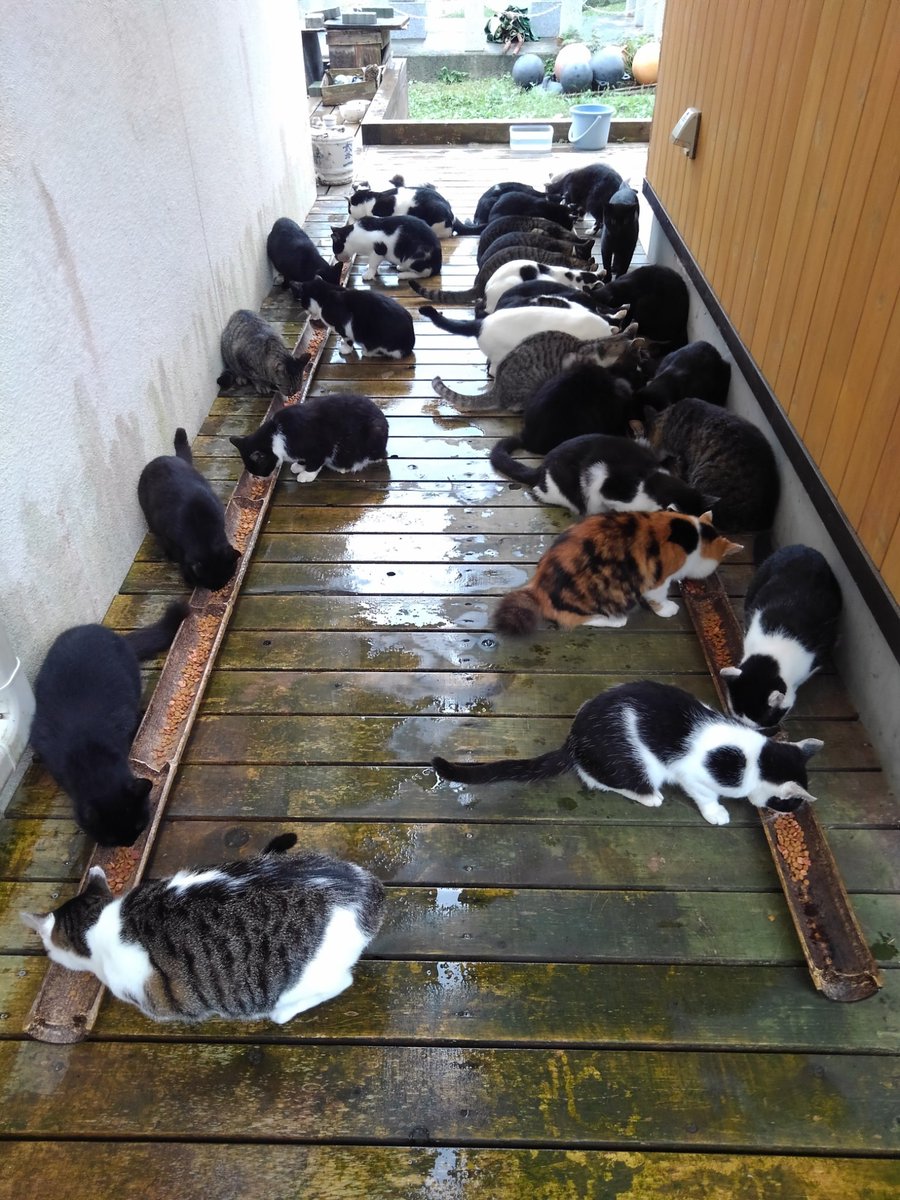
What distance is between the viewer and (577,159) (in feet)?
25.9

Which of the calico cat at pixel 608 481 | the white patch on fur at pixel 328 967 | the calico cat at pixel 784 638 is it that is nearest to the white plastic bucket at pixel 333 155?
the calico cat at pixel 608 481

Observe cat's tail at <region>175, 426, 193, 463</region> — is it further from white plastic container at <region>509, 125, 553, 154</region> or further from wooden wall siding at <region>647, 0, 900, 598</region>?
white plastic container at <region>509, 125, 553, 154</region>

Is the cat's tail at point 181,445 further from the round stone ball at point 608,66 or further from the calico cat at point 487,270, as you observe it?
the round stone ball at point 608,66

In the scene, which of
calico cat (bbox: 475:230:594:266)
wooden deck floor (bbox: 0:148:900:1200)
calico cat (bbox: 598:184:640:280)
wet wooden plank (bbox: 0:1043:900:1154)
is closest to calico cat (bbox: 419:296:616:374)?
calico cat (bbox: 598:184:640:280)

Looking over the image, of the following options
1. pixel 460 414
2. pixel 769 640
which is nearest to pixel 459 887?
pixel 769 640

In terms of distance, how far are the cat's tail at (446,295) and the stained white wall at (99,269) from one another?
1411 millimetres

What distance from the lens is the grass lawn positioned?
427 inches

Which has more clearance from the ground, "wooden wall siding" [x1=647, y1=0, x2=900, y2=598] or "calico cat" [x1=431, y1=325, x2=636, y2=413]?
"wooden wall siding" [x1=647, y1=0, x2=900, y2=598]

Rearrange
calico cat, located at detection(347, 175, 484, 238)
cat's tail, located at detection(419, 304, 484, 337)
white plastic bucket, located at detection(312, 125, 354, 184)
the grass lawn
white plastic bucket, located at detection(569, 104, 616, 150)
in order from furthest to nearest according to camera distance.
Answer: the grass lawn → white plastic bucket, located at detection(569, 104, 616, 150) → white plastic bucket, located at detection(312, 125, 354, 184) → calico cat, located at detection(347, 175, 484, 238) → cat's tail, located at detection(419, 304, 484, 337)

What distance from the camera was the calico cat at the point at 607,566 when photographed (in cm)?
285

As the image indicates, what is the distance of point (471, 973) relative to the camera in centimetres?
197

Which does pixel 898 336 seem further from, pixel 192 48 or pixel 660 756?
pixel 192 48

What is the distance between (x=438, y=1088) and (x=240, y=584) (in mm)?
1943

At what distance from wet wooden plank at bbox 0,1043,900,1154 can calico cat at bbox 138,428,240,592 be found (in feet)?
5.34
